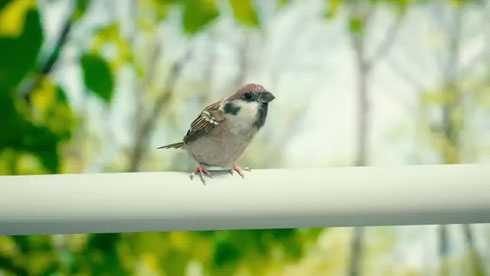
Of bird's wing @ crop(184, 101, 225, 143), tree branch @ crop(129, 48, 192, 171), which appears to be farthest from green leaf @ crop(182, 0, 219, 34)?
tree branch @ crop(129, 48, 192, 171)

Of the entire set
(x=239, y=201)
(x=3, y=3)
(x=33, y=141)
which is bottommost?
(x=239, y=201)

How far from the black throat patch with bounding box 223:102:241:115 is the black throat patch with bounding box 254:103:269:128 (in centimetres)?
3

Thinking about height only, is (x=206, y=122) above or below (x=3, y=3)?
below

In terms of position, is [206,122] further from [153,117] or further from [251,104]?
[153,117]

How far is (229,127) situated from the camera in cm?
61

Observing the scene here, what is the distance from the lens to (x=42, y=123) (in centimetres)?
86

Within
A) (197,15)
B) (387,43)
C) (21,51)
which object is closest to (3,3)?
(21,51)

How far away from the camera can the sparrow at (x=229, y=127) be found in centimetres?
57

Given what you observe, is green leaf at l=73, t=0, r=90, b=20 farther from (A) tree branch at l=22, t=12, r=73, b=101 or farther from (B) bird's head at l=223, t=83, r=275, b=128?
(B) bird's head at l=223, t=83, r=275, b=128

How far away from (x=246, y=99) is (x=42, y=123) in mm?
437

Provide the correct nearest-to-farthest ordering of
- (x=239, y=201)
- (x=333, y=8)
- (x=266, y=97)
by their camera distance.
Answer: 1. (x=239, y=201)
2. (x=266, y=97)
3. (x=333, y=8)

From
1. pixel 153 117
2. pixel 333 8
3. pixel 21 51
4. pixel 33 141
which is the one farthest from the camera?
pixel 153 117

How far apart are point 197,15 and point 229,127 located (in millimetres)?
205

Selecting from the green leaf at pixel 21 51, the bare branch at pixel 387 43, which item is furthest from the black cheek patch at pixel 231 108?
the bare branch at pixel 387 43
